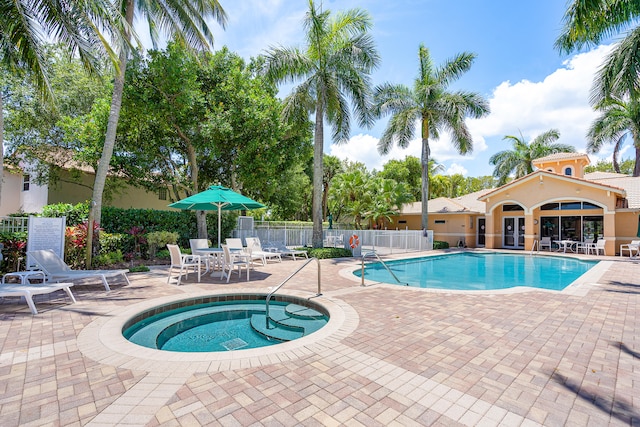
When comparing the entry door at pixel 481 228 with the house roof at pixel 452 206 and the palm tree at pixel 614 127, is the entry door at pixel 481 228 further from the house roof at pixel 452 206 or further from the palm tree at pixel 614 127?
the palm tree at pixel 614 127

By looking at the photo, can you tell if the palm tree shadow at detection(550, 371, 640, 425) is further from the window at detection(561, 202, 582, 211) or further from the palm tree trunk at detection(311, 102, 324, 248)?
the window at detection(561, 202, 582, 211)

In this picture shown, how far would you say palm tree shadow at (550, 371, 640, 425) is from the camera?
2799mm

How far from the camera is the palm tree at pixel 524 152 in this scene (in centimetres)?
3097

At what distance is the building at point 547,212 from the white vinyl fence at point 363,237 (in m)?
5.61

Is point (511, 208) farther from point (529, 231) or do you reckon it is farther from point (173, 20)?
point (173, 20)

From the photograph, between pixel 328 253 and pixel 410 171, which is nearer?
pixel 328 253

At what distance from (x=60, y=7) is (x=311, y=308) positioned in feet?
36.4

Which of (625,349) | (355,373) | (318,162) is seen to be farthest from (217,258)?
(625,349)

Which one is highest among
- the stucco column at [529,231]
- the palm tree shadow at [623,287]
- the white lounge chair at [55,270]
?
the stucco column at [529,231]

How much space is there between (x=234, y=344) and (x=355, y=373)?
256 cm

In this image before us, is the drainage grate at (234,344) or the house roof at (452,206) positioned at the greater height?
the house roof at (452,206)

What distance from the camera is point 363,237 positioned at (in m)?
21.8

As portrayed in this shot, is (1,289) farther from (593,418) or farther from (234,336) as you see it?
(593,418)

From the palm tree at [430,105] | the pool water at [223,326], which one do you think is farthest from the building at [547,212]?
the pool water at [223,326]
